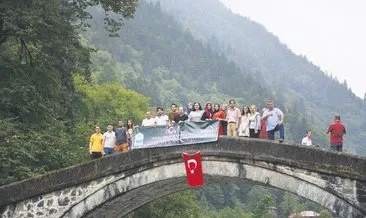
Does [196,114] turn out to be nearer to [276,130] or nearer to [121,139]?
[276,130]

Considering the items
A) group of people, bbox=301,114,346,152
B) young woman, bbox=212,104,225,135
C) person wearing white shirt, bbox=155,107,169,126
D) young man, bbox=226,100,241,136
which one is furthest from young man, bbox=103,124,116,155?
group of people, bbox=301,114,346,152

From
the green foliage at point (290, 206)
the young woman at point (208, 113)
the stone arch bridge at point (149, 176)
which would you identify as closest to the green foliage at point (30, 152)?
the stone arch bridge at point (149, 176)

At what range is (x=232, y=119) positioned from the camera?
564 inches

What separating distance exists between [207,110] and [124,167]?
2377 mm

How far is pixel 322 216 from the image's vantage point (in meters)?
64.2

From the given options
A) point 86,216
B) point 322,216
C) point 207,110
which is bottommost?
point 322,216

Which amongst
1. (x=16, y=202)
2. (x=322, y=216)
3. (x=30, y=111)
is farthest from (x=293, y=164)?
(x=322, y=216)

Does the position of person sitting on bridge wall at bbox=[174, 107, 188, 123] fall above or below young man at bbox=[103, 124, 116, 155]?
above

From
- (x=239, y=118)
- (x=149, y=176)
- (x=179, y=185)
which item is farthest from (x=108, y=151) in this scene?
(x=239, y=118)

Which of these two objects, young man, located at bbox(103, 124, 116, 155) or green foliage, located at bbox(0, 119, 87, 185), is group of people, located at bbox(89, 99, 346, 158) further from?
green foliage, located at bbox(0, 119, 87, 185)

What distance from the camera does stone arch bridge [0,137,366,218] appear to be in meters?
13.1

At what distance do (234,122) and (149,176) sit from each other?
7.82ft

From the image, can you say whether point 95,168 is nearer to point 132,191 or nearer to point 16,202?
point 132,191

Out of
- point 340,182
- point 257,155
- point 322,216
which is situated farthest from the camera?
point 322,216
